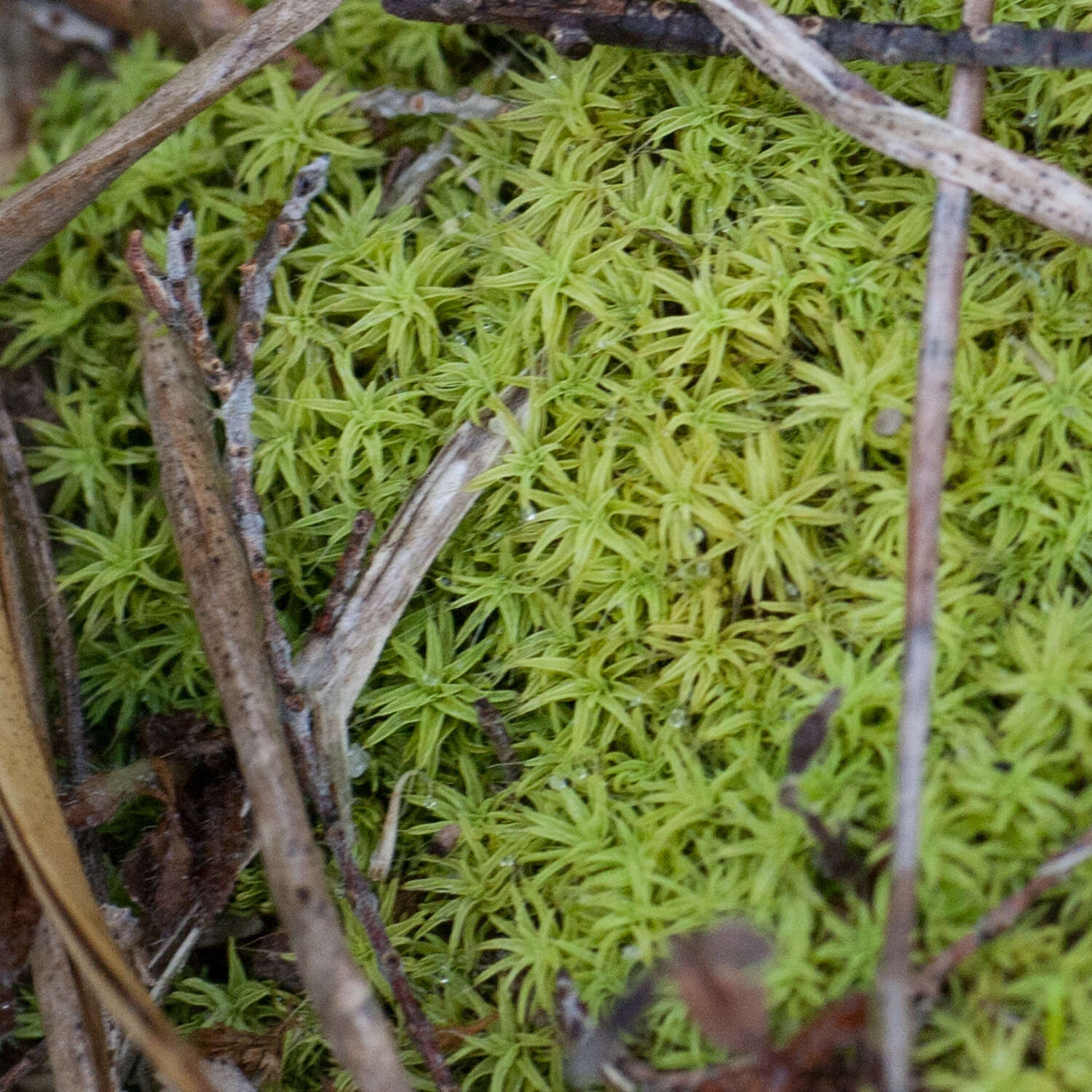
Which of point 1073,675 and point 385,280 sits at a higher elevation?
point 385,280

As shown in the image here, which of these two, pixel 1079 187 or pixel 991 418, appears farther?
pixel 991 418

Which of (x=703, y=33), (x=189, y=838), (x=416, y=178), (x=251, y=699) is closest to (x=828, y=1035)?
(x=251, y=699)

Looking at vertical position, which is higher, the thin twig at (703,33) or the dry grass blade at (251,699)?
the thin twig at (703,33)

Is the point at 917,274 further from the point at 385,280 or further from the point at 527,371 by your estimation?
the point at 385,280

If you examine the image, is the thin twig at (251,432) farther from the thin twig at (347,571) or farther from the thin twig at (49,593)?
the thin twig at (49,593)

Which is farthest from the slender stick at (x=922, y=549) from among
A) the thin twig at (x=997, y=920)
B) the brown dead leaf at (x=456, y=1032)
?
the brown dead leaf at (x=456, y=1032)

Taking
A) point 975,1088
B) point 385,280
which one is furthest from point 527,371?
point 975,1088
